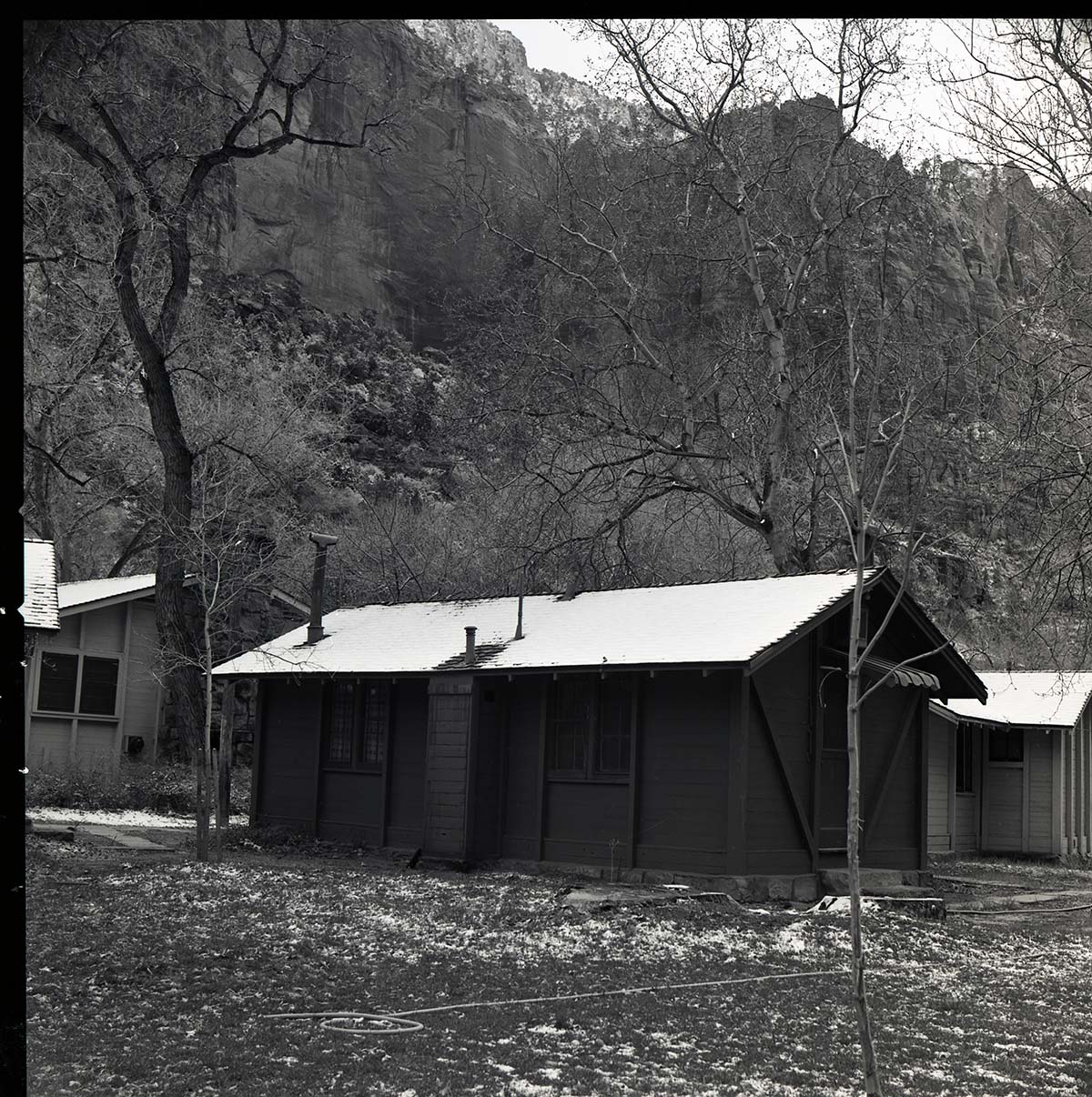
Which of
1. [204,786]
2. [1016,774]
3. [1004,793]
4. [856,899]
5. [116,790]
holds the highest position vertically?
[856,899]

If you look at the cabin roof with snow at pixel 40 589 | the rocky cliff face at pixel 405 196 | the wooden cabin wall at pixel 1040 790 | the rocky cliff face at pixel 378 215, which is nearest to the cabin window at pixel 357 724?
the cabin roof with snow at pixel 40 589

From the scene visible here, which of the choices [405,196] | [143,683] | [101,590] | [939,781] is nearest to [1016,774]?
[939,781]

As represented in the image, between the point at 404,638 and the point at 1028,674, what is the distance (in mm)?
13833

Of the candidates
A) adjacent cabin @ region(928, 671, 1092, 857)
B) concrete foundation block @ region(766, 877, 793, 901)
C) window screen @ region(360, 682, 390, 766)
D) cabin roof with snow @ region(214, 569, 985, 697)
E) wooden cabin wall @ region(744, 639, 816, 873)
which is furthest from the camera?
adjacent cabin @ region(928, 671, 1092, 857)

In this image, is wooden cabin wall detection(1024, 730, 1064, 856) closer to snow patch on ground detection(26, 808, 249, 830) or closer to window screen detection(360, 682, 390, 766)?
window screen detection(360, 682, 390, 766)

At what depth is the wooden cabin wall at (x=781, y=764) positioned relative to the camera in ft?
44.6

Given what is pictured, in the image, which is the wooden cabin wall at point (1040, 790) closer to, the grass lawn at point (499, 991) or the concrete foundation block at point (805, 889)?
the grass lawn at point (499, 991)

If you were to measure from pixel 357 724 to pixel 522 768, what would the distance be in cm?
311

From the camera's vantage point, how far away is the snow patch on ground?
1975 centimetres

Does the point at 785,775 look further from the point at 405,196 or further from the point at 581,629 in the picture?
the point at 405,196

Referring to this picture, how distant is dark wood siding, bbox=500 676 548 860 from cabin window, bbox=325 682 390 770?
85.6 inches

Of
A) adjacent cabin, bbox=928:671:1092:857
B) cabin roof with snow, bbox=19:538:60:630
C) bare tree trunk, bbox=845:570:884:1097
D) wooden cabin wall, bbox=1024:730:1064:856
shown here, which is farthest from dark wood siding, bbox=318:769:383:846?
wooden cabin wall, bbox=1024:730:1064:856

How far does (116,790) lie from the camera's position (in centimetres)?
2241

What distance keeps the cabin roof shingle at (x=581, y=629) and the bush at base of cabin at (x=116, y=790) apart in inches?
186
